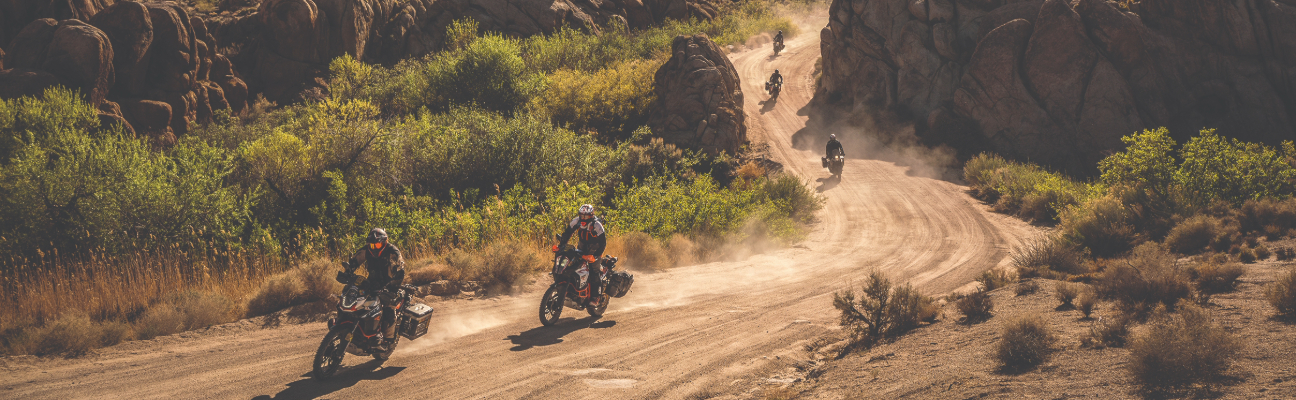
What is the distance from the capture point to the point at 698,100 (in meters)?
30.4

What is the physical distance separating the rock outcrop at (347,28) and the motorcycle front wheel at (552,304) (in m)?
31.9

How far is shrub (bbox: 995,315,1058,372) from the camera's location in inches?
304

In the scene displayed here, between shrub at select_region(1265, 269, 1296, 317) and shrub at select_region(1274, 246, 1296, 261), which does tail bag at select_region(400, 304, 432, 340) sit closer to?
shrub at select_region(1265, 269, 1296, 317)

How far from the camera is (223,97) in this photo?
33219 millimetres

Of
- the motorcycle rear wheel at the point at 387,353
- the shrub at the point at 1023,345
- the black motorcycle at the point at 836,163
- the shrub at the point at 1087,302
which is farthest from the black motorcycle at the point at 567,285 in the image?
the black motorcycle at the point at 836,163

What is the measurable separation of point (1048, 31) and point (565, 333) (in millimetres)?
30592

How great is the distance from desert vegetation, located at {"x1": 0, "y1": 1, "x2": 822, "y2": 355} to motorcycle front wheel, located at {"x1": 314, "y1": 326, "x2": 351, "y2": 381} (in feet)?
12.3

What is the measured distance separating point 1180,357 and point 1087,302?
12.1 ft

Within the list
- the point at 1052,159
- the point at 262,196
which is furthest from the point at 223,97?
the point at 1052,159

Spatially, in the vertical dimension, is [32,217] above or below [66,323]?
above

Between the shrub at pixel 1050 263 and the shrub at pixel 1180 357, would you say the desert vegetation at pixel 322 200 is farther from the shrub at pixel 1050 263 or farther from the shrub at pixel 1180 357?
the shrub at pixel 1180 357

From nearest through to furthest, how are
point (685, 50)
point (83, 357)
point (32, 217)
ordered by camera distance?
point (83, 357), point (32, 217), point (685, 50)

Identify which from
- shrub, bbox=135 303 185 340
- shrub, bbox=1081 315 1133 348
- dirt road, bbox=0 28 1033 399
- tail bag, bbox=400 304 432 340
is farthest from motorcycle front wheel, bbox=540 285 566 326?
shrub, bbox=1081 315 1133 348

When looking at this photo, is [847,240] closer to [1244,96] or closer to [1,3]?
[1244,96]
